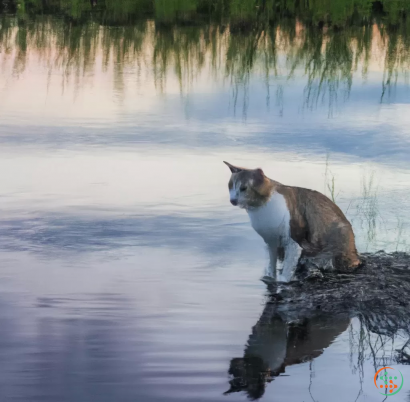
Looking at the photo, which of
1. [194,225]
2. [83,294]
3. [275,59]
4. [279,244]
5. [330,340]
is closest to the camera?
[330,340]

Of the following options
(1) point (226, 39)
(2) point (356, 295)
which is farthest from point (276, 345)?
(1) point (226, 39)

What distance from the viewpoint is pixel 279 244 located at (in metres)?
6.84

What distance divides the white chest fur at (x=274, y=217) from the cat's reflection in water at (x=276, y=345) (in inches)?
27.9

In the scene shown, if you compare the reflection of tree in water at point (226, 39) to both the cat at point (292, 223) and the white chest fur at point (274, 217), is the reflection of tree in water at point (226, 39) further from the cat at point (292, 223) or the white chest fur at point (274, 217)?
the white chest fur at point (274, 217)

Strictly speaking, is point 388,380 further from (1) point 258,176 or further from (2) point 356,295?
(1) point 258,176

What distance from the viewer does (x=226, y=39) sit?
14188 mm

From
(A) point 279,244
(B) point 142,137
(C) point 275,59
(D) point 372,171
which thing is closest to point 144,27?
(C) point 275,59

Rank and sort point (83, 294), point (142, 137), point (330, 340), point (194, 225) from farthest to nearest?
point (142, 137)
point (194, 225)
point (83, 294)
point (330, 340)

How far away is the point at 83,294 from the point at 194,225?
1871 millimetres

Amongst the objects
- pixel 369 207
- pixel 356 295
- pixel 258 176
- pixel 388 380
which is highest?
pixel 258 176

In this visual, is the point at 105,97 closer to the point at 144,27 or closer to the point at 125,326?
the point at 144,27

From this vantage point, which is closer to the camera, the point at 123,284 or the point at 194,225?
the point at 123,284

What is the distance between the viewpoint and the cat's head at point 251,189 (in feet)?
22.2

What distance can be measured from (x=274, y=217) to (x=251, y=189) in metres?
0.26
